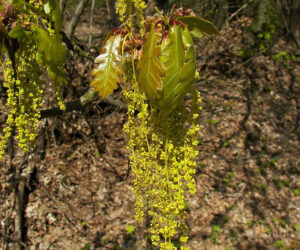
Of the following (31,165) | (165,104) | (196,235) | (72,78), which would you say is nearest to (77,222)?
(31,165)

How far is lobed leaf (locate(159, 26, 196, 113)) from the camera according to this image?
1028mm

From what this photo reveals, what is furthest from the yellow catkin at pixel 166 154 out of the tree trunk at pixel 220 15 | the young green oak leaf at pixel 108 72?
the tree trunk at pixel 220 15

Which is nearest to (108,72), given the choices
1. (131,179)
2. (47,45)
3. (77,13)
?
(47,45)

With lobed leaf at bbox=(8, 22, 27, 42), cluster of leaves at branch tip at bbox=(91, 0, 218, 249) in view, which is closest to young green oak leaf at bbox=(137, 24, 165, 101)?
cluster of leaves at branch tip at bbox=(91, 0, 218, 249)

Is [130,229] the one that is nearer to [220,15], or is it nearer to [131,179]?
[131,179]

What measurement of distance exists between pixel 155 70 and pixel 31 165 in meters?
3.66

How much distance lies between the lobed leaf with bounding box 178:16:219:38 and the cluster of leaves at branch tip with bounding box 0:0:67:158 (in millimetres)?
553

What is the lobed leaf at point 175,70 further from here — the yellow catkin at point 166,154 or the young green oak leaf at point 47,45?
the young green oak leaf at point 47,45

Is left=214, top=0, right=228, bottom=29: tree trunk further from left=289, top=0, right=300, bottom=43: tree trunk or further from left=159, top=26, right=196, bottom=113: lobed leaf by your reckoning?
left=159, top=26, right=196, bottom=113: lobed leaf

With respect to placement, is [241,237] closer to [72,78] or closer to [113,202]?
[113,202]

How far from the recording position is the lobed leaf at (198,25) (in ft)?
3.90

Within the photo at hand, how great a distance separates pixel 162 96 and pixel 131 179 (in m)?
3.65

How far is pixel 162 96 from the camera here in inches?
40.6

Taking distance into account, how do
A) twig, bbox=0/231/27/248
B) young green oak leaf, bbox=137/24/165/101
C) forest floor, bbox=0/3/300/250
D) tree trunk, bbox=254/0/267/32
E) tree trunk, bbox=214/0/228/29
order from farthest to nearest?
tree trunk, bbox=254/0/267/32, tree trunk, bbox=214/0/228/29, forest floor, bbox=0/3/300/250, twig, bbox=0/231/27/248, young green oak leaf, bbox=137/24/165/101
